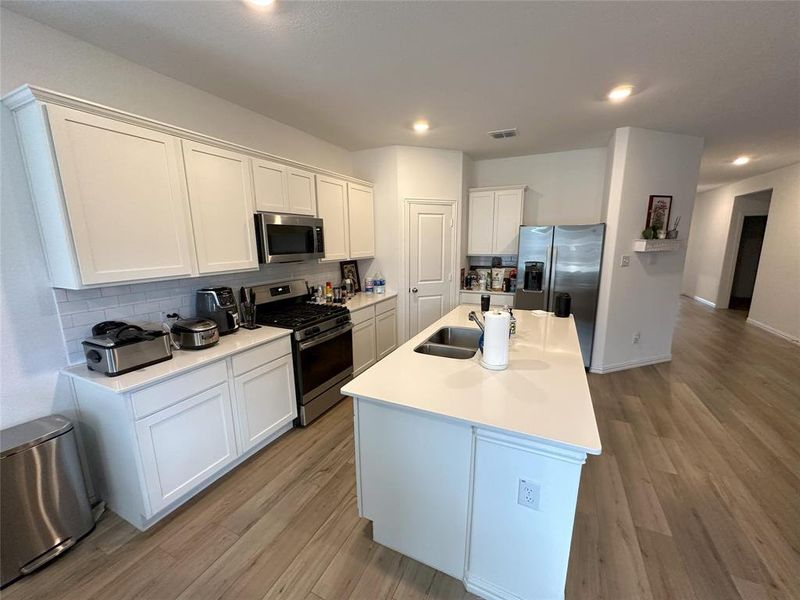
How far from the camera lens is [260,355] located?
7.39 feet

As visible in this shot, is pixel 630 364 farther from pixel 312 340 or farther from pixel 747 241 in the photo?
pixel 747 241

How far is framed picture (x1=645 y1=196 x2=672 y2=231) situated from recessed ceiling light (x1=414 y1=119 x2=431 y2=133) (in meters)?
2.60

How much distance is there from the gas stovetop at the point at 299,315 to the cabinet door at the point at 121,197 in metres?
0.78

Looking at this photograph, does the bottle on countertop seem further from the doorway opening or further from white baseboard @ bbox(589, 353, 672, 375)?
the doorway opening

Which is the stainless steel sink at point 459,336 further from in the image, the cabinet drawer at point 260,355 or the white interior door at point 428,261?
the white interior door at point 428,261

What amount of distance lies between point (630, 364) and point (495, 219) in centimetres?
242

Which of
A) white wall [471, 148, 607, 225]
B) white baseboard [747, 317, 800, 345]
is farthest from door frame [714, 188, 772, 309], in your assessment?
white wall [471, 148, 607, 225]

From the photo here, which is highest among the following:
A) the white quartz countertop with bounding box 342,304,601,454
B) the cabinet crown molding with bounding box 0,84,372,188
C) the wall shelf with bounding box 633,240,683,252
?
the cabinet crown molding with bounding box 0,84,372,188

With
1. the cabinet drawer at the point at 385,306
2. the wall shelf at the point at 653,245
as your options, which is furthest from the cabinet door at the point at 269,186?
the wall shelf at the point at 653,245

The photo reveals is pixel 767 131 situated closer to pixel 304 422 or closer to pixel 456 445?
pixel 456 445

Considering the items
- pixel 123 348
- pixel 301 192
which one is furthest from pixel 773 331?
pixel 123 348

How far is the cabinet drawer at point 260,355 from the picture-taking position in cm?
211

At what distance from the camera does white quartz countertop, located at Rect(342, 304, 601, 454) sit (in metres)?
1.20

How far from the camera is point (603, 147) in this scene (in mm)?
3980
